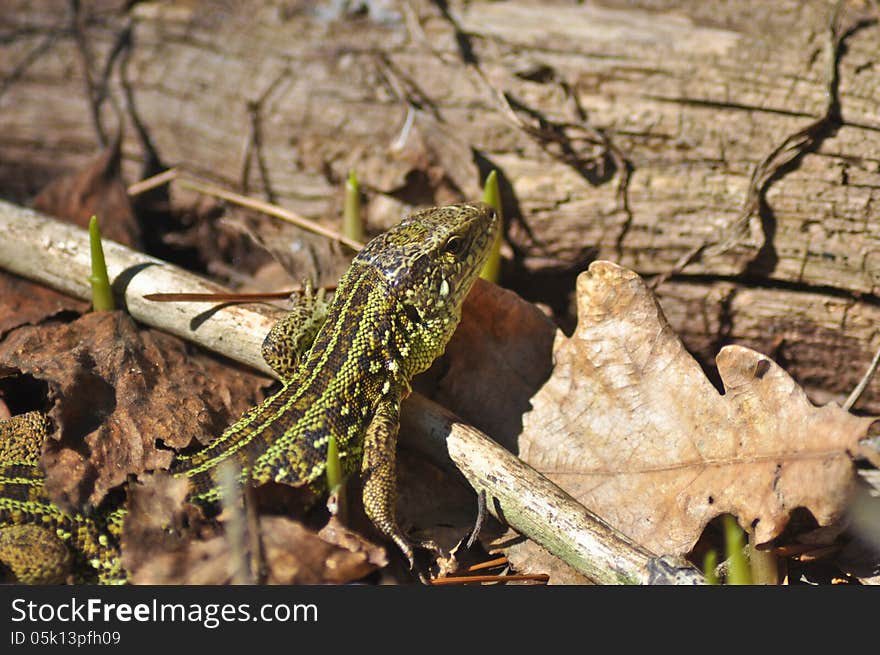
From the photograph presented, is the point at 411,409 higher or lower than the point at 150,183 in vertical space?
lower

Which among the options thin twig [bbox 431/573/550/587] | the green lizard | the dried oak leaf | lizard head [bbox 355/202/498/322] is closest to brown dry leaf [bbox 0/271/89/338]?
the green lizard

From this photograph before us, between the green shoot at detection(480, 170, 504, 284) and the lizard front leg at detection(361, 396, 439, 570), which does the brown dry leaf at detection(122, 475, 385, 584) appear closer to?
the lizard front leg at detection(361, 396, 439, 570)

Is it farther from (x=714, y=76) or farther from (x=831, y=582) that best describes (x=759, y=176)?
(x=831, y=582)

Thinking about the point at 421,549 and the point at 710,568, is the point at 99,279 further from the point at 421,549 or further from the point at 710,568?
the point at 710,568

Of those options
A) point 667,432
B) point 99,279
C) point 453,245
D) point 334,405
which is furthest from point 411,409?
point 99,279

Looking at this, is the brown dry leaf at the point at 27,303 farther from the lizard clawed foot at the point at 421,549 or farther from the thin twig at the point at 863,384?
the thin twig at the point at 863,384

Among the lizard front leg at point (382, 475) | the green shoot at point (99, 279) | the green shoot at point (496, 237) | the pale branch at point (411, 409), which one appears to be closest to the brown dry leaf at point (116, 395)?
the green shoot at point (99, 279)

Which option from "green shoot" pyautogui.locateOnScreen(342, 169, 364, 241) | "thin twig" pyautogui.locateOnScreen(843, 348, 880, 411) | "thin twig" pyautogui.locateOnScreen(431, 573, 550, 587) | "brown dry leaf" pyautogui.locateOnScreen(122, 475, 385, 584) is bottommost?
"thin twig" pyautogui.locateOnScreen(431, 573, 550, 587)
